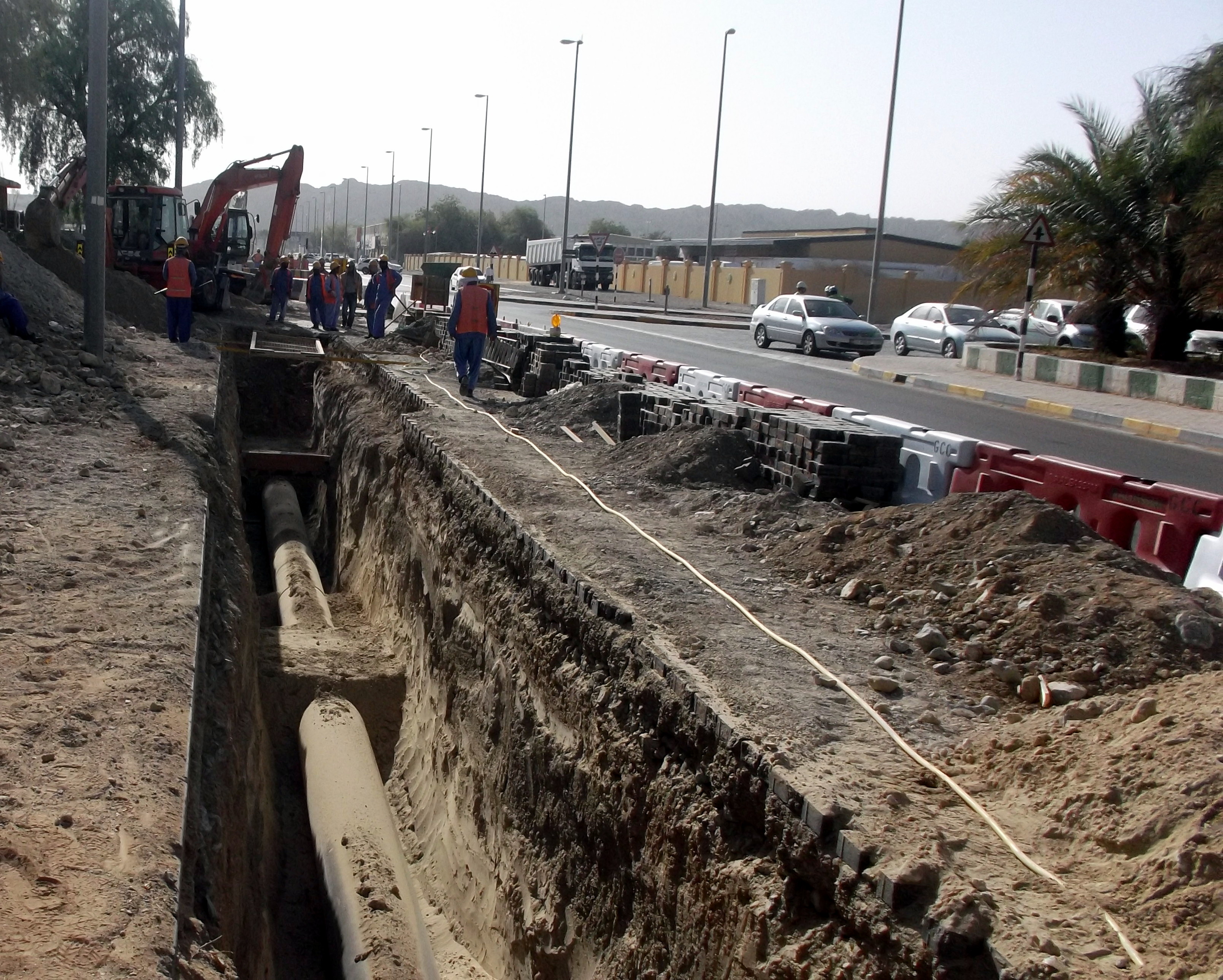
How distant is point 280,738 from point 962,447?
5.53 metres

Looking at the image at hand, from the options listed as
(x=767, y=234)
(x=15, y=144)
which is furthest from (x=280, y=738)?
(x=767, y=234)

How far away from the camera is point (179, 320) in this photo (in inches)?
724

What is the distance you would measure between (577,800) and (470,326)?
359 inches

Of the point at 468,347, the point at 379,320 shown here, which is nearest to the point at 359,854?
the point at 468,347

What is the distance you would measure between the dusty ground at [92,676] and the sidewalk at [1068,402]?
1133 centimetres

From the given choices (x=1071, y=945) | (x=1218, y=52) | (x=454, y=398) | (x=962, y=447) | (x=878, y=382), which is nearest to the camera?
(x=1071, y=945)

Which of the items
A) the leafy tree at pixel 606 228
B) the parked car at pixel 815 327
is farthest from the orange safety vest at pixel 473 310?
the leafy tree at pixel 606 228

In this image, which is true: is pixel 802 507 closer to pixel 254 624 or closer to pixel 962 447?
pixel 962 447

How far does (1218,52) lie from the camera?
22938mm

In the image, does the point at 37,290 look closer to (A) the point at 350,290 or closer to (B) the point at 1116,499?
(A) the point at 350,290

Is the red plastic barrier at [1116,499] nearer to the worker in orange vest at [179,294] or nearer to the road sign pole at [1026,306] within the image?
the road sign pole at [1026,306]

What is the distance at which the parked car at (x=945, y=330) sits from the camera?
80.8ft

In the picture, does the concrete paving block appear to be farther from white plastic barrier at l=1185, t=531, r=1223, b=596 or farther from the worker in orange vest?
the worker in orange vest

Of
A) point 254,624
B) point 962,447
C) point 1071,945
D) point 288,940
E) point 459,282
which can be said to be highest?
point 459,282
